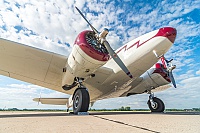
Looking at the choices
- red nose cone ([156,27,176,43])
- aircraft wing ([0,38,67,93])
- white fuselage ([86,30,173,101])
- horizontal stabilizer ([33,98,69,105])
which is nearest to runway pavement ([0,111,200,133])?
aircraft wing ([0,38,67,93])

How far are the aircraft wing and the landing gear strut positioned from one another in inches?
72.2

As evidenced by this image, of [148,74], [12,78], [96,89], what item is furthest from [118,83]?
[12,78]

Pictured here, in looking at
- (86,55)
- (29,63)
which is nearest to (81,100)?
(86,55)

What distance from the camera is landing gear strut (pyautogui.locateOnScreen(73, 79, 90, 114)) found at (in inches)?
283

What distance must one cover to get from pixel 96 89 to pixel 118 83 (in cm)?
185

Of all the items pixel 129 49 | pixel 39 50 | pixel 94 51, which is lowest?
pixel 94 51

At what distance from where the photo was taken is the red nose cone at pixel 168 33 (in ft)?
27.0

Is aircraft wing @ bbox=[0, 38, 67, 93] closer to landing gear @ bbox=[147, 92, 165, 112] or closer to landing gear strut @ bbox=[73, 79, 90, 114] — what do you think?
landing gear strut @ bbox=[73, 79, 90, 114]

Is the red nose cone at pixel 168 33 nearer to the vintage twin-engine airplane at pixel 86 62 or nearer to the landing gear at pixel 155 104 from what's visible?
the vintage twin-engine airplane at pixel 86 62

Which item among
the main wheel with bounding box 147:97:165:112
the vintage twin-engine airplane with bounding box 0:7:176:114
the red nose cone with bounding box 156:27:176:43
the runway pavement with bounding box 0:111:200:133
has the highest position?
the red nose cone with bounding box 156:27:176:43

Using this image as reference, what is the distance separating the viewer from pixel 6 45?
293 inches

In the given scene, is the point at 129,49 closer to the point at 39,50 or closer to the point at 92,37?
the point at 92,37

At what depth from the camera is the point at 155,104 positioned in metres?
12.9

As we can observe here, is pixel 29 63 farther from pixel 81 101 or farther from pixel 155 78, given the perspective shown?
pixel 155 78
